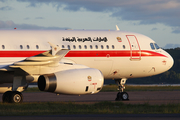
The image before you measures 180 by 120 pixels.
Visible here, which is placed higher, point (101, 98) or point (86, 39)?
point (86, 39)

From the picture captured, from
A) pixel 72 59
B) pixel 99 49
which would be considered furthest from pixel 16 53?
pixel 99 49

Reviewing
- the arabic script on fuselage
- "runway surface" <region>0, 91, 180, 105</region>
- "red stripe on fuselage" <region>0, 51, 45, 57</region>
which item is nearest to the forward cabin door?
the arabic script on fuselage

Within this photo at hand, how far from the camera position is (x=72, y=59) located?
2327 centimetres

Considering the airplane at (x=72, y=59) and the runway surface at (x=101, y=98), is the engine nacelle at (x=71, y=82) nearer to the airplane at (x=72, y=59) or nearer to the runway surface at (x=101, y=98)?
the airplane at (x=72, y=59)

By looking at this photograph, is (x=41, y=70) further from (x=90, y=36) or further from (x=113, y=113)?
(x=113, y=113)

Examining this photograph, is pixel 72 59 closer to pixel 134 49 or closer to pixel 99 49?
pixel 99 49

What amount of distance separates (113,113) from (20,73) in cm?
764

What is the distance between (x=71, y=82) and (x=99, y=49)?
467cm

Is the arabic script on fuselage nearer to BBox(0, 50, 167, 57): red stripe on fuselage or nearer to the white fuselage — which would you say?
the white fuselage

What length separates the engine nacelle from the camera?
20.4m

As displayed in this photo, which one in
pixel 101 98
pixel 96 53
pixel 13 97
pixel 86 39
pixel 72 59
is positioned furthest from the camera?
pixel 101 98

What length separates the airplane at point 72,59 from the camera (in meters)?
20.6

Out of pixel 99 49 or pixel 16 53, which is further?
pixel 99 49

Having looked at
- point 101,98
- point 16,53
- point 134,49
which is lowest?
point 101,98
